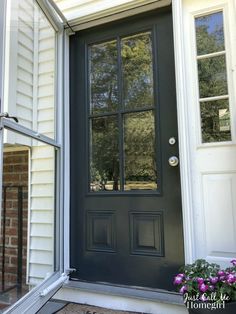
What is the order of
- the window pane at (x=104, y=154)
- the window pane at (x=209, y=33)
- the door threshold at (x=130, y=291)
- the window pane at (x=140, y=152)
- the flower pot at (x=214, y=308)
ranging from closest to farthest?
the flower pot at (x=214, y=308) → the door threshold at (x=130, y=291) → the window pane at (x=209, y=33) → the window pane at (x=140, y=152) → the window pane at (x=104, y=154)

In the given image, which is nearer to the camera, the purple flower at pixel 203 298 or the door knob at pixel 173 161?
the purple flower at pixel 203 298

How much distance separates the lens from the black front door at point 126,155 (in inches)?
73.8

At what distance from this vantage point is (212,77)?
1807 mm

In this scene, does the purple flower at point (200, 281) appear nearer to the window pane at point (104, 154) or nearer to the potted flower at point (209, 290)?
the potted flower at point (209, 290)

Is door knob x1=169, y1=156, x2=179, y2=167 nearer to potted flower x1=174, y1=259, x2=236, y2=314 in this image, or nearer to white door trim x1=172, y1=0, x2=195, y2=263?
white door trim x1=172, y1=0, x2=195, y2=263

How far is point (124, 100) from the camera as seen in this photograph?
2062 mm

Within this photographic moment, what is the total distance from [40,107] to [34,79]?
8.0 inches

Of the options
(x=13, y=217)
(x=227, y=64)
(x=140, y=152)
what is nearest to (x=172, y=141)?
(x=140, y=152)

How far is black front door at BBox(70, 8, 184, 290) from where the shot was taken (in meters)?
1.87

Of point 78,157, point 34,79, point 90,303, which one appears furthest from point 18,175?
point 90,303

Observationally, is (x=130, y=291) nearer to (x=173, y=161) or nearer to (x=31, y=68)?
(x=173, y=161)

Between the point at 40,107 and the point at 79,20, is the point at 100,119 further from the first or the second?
the point at 79,20

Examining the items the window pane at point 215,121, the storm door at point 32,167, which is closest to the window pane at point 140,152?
the window pane at point 215,121

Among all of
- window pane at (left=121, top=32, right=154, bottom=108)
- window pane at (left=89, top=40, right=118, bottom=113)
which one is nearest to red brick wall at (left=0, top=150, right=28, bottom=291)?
window pane at (left=89, top=40, right=118, bottom=113)
